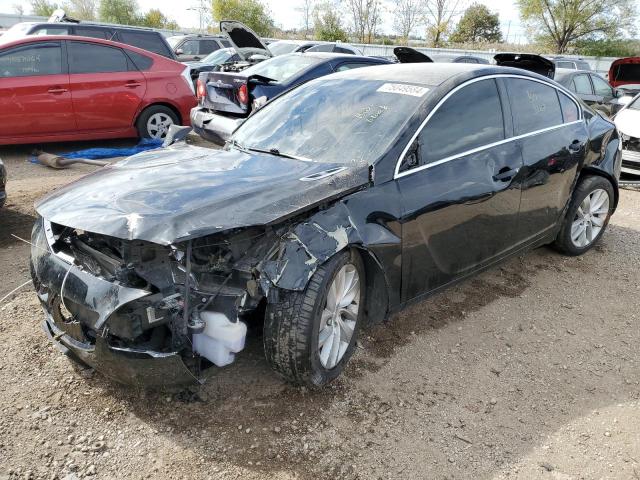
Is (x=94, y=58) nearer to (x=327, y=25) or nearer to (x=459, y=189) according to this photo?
(x=459, y=189)

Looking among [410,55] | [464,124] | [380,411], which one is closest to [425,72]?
[464,124]

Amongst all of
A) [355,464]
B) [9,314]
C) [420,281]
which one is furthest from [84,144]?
[355,464]

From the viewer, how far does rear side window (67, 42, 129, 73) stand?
24.0 feet

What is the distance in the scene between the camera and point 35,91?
6.90 metres

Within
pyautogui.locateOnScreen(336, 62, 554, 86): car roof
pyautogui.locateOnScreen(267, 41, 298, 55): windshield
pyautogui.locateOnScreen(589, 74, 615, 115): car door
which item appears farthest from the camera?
pyautogui.locateOnScreen(267, 41, 298, 55): windshield

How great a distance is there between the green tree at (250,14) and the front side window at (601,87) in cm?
3343

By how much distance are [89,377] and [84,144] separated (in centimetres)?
626

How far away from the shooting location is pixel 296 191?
8.69 feet

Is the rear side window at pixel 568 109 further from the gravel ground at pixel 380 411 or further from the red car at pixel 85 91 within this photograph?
the red car at pixel 85 91

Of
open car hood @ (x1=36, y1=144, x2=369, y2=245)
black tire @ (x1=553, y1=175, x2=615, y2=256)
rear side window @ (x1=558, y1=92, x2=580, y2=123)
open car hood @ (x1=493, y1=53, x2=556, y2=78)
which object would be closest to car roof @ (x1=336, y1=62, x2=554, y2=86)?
rear side window @ (x1=558, y1=92, x2=580, y2=123)

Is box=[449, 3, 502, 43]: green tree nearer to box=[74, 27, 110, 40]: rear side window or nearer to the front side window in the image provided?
the front side window

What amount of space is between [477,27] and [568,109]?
48995 mm

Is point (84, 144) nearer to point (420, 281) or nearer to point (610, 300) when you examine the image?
point (420, 281)

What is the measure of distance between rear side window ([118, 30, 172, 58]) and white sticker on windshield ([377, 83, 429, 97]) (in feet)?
23.4
